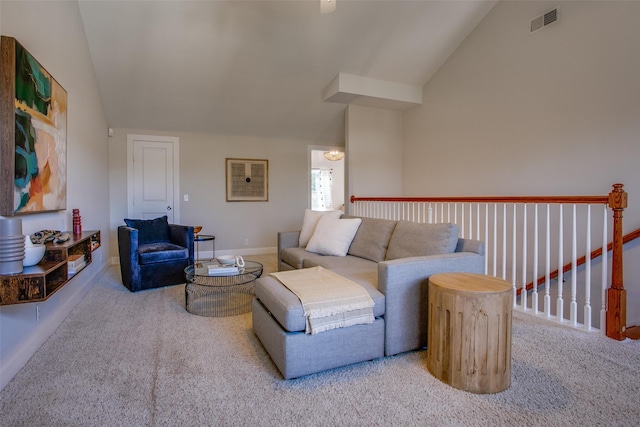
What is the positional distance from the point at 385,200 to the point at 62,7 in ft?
13.6

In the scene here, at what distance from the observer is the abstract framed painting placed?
182 centimetres

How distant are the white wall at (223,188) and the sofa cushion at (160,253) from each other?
5.52 ft

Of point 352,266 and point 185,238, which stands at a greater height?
point 185,238

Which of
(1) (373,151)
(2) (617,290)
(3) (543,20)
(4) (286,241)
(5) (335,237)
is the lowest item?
(2) (617,290)

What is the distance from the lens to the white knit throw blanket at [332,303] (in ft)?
5.96

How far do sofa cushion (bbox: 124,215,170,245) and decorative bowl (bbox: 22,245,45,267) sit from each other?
2.33 m

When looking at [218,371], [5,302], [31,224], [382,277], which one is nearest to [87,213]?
[31,224]

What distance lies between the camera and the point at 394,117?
227 inches

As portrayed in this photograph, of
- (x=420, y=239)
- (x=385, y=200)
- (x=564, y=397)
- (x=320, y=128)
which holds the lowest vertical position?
(x=564, y=397)

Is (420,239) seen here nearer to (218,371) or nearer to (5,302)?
(218,371)

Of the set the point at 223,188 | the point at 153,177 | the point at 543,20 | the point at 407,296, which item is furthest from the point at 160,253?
the point at 543,20

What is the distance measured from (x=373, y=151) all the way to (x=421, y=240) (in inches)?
130

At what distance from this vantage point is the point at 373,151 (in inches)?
219

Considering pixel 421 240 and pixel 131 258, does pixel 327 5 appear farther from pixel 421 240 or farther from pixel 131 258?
pixel 131 258
